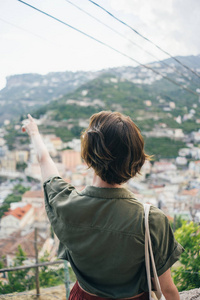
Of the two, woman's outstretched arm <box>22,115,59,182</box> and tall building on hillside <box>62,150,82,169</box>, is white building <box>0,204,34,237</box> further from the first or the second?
woman's outstretched arm <box>22,115,59,182</box>

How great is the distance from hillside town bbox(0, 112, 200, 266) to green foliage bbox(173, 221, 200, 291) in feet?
28.4

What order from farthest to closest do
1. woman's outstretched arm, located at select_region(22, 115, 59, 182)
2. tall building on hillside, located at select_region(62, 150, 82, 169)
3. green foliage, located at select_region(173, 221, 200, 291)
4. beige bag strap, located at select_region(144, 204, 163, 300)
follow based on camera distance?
1. tall building on hillside, located at select_region(62, 150, 82, 169)
2. green foliage, located at select_region(173, 221, 200, 291)
3. woman's outstretched arm, located at select_region(22, 115, 59, 182)
4. beige bag strap, located at select_region(144, 204, 163, 300)

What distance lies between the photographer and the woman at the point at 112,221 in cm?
42

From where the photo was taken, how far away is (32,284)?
3.62 m

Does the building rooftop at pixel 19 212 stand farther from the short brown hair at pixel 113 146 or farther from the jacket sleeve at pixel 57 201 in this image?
the short brown hair at pixel 113 146

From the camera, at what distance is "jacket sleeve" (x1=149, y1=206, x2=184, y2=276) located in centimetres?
41

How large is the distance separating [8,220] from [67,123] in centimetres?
974

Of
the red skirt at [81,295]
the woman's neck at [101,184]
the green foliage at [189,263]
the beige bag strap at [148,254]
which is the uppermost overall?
the woman's neck at [101,184]

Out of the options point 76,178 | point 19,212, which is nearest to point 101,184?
point 19,212

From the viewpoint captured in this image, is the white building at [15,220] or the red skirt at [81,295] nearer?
the red skirt at [81,295]

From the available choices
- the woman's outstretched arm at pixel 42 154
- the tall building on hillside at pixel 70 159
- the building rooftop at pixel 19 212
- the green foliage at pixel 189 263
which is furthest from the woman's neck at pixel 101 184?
the tall building on hillside at pixel 70 159

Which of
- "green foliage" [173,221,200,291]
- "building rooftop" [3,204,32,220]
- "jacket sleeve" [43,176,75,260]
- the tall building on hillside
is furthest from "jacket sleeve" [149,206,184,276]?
the tall building on hillside

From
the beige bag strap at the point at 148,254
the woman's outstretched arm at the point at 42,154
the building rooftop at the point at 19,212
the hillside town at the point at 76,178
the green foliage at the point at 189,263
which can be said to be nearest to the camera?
the beige bag strap at the point at 148,254

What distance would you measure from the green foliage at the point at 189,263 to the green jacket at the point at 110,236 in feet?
3.33
